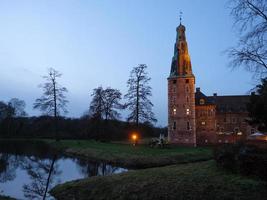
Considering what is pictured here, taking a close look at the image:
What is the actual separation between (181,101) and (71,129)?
3832cm

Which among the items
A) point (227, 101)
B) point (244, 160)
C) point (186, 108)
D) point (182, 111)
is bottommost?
point (244, 160)

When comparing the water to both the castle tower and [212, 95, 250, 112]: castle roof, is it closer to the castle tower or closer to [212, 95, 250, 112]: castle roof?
the castle tower

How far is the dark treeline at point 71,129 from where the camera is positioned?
5584 cm

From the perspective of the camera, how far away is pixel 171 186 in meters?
14.1

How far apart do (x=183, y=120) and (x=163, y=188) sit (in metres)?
42.3

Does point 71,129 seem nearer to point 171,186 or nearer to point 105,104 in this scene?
point 105,104

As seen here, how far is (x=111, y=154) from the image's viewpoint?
3192cm

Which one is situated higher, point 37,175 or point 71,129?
point 71,129

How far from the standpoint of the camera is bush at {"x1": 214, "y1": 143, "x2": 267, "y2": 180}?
45.3 feet

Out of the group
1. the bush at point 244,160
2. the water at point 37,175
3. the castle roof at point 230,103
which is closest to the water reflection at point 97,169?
the water at point 37,175

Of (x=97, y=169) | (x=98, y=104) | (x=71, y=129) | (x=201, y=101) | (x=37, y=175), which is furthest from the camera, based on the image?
(x=71, y=129)

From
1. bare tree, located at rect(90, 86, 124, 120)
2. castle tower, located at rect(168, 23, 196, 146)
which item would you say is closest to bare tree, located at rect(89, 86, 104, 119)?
bare tree, located at rect(90, 86, 124, 120)

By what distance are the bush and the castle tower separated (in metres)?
39.6

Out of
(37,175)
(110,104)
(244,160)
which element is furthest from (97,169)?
(110,104)
